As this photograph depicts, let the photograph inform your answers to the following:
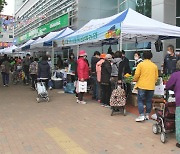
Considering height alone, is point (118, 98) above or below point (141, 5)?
below

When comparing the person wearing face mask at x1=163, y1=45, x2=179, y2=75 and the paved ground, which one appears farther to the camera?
the person wearing face mask at x1=163, y1=45, x2=179, y2=75

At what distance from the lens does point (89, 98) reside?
1066 centimetres

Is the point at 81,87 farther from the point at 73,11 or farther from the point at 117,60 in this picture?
the point at 73,11

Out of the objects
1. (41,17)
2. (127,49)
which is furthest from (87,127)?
(41,17)

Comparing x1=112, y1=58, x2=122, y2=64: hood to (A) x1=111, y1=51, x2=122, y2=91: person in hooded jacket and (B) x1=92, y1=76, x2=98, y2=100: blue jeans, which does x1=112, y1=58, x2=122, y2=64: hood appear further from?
(B) x1=92, y1=76, x2=98, y2=100: blue jeans

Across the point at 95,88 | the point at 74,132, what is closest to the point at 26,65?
the point at 95,88

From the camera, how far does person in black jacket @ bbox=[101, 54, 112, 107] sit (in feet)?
27.7

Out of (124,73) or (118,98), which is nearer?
(118,98)

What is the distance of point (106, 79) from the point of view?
855 cm

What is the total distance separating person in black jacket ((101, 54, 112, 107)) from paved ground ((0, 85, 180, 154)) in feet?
1.32

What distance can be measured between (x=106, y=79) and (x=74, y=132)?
286cm

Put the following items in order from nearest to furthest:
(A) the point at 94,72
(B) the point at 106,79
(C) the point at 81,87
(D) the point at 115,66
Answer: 1. (D) the point at 115,66
2. (B) the point at 106,79
3. (C) the point at 81,87
4. (A) the point at 94,72

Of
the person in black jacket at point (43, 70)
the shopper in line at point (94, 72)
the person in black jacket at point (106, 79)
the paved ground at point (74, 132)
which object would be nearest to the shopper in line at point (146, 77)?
the paved ground at point (74, 132)

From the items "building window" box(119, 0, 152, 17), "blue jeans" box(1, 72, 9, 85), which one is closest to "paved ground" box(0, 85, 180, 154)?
"blue jeans" box(1, 72, 9, 85)
